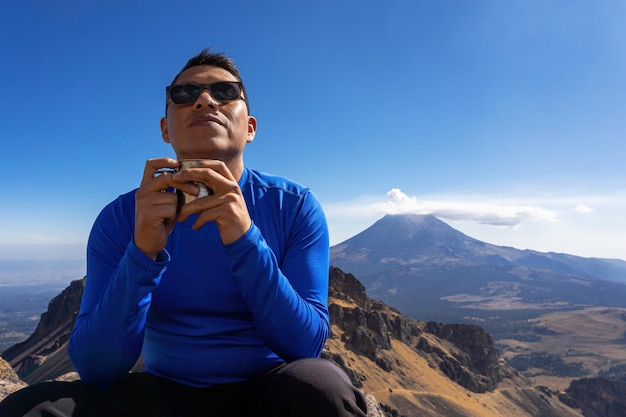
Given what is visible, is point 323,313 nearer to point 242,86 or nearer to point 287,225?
point 287,225

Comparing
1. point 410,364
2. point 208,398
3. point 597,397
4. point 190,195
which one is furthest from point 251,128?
point 597,397

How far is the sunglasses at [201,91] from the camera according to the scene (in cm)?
330

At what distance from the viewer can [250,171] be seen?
12.6 ft

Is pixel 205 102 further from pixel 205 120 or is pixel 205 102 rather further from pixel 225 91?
pixel 225 91

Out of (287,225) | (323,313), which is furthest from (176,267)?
(323,313)

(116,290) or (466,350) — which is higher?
(116,290)

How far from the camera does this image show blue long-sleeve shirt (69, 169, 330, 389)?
2.58 metres

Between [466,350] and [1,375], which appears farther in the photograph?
[466,350]

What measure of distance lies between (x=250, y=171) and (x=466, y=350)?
90664 millimetres

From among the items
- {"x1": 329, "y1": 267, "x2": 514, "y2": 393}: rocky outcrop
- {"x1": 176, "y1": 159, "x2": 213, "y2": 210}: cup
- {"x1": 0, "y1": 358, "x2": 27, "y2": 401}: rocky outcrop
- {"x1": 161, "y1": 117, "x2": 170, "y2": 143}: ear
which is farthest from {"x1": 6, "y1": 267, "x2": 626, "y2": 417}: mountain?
{"x1": 176, "y1": 159, "x2": 213, "y2": 210}: cup

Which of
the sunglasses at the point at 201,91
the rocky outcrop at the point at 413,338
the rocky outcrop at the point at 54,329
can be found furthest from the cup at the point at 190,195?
the rocky outcrop at the point at 54,329

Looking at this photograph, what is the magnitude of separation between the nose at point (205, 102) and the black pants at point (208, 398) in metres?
1.85

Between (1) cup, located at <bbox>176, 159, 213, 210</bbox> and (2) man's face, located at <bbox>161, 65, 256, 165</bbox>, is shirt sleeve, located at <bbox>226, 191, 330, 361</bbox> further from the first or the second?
(2) man's face, located at <bbox>161, 65, 256, 165</bbox>

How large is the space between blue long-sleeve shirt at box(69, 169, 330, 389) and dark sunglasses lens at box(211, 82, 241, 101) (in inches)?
26.8
